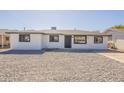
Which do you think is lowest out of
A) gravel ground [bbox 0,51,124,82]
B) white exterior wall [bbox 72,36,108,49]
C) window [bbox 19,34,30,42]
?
gravel ground [bbox 0,51,124,82]

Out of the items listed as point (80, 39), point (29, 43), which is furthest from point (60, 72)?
point (80, 39)

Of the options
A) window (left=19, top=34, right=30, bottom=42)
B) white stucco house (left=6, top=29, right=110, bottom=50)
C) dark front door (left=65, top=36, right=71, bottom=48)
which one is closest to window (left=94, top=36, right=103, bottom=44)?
white stucco house (left=6, top=29, right=110, bottom=50)

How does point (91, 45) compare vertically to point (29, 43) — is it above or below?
below

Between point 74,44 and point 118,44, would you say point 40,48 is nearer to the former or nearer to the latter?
point 74,44

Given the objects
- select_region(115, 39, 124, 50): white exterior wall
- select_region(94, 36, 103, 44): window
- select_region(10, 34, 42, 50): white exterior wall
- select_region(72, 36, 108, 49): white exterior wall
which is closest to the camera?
select_region(10, 34, 42, 50): white exterior wall

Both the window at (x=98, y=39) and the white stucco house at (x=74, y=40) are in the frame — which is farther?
the window at (x=98, y=39)

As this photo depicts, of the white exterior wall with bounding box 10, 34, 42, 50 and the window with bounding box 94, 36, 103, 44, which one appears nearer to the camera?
the white exterior wall with bounding box 10, 34, 42, 50

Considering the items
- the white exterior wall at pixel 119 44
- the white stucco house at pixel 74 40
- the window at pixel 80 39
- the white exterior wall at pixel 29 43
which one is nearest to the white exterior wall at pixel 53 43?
the white stucco house at pixel 74 40

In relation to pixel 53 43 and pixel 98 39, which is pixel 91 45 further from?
pixel 53 43

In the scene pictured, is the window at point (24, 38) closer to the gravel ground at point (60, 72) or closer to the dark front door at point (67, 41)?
the dark front door at point (67, 41)

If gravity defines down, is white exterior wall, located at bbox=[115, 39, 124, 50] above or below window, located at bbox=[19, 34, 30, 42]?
below

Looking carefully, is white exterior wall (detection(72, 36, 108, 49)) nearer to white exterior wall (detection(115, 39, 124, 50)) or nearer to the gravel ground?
white exterior wall (detection(115, 39, 124, 50))
